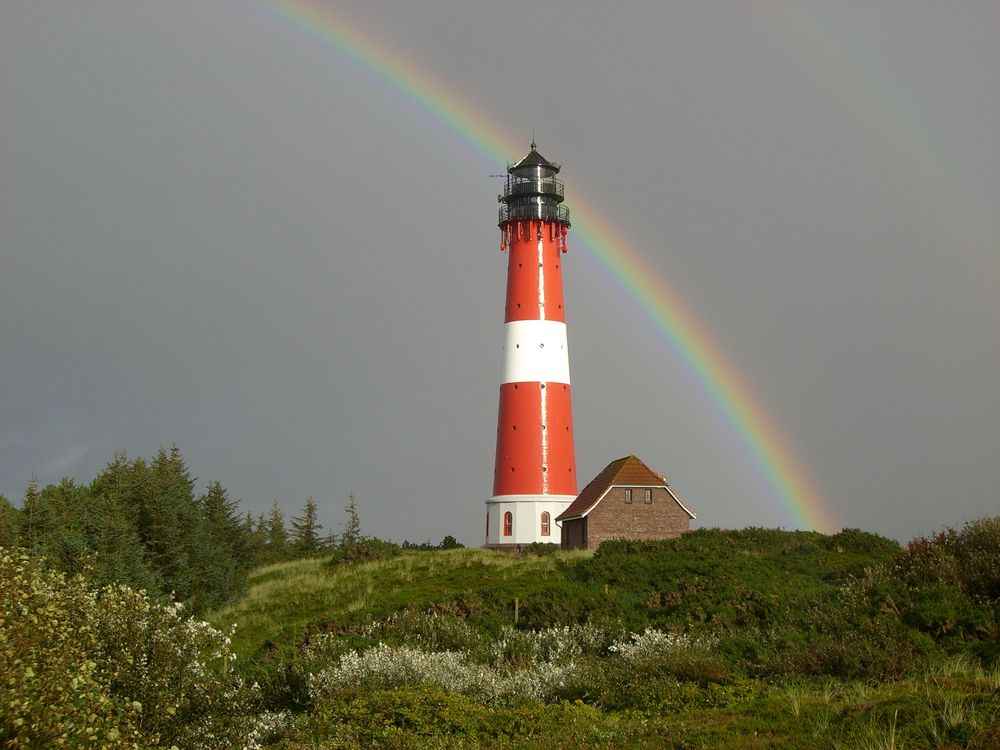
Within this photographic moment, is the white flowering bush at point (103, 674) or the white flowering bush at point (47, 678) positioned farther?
the white flowering bush at point (103, 674)

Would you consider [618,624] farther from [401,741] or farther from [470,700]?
[401,741]

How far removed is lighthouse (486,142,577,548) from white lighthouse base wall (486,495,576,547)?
0.05 meters

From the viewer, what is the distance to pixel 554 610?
29062mm

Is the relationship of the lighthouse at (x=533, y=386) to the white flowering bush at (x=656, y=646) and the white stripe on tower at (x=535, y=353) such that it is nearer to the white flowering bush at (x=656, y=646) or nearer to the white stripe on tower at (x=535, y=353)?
the white stripe on tower at (x=535, y=353)

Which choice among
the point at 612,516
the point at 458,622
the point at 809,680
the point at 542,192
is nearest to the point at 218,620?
the point at 458,622

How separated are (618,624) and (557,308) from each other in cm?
3263

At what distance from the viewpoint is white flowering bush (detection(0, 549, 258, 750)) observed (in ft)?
35.6

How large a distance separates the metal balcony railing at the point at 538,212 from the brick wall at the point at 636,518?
56.0 feet

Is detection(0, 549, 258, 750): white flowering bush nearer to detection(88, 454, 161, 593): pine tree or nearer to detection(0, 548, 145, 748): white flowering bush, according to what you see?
detection(0, 548, 145, 748): white flowering bush

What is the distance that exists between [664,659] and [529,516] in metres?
34.4

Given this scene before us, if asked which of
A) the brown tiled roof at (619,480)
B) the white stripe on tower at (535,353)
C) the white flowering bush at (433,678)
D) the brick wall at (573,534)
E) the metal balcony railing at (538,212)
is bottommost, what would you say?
the white flowering bush at (433,678)

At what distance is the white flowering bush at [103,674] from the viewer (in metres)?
10.8

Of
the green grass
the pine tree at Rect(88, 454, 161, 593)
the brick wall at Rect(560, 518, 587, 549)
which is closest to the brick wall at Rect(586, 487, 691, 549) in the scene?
the brick wall at Rect(560, 518, 587, 549)

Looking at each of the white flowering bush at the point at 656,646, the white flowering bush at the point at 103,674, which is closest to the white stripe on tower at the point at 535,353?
the white flowering bush at the point at 656,646
